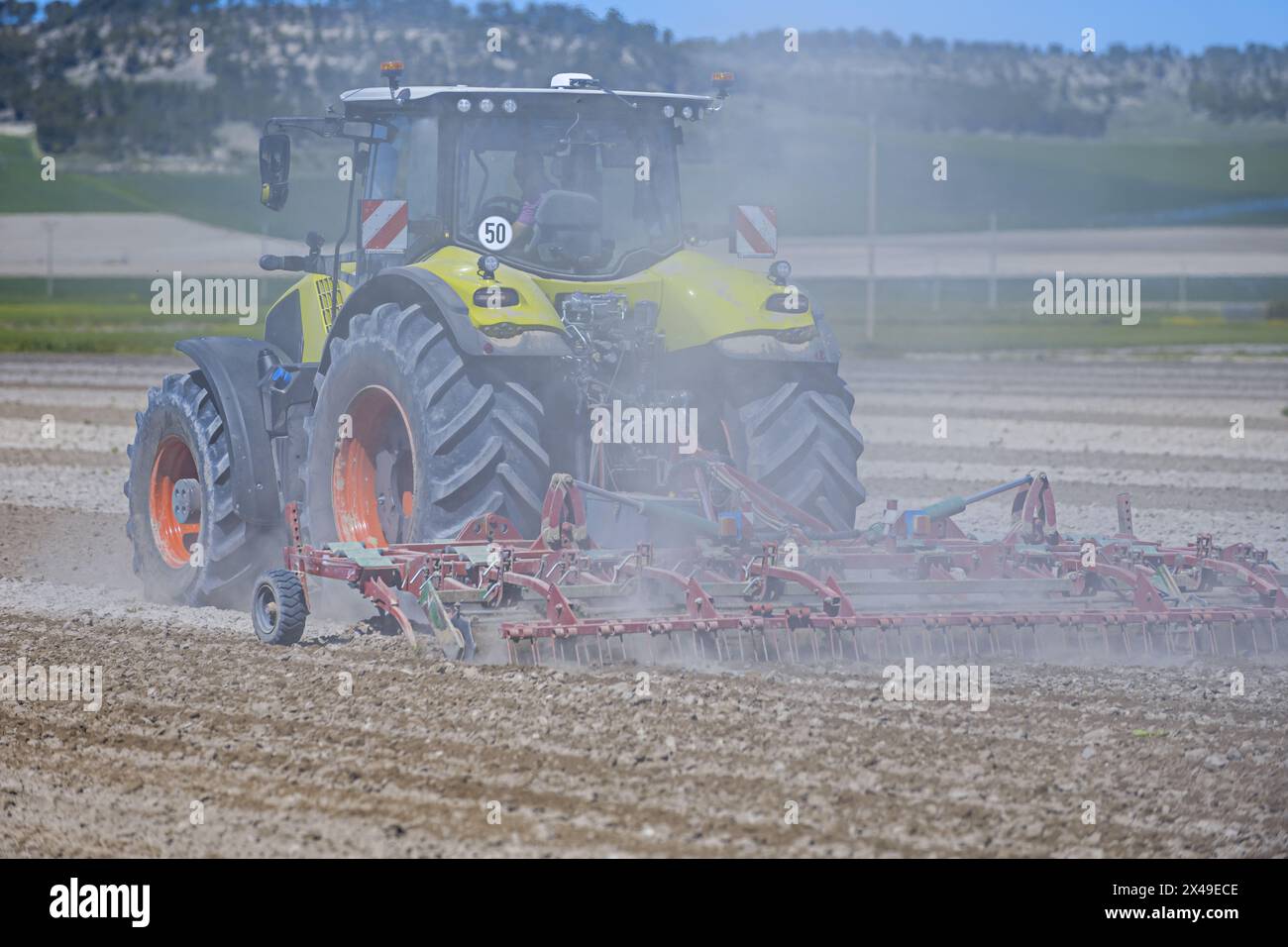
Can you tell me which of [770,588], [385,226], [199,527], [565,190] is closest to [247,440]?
[199,527]

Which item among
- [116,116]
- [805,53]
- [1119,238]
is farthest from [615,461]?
[805,53]

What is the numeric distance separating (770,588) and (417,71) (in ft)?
233

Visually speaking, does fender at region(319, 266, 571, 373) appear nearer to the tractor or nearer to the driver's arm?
the tractor

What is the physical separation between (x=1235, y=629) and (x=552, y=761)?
3613mm

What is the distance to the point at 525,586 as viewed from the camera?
7531 millimetres

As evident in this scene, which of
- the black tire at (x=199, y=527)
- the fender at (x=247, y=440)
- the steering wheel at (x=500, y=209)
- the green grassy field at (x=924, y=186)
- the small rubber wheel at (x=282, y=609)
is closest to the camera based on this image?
the small rubber wheel at (x=282, y=609)

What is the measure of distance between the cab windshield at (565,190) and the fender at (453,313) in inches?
16.4

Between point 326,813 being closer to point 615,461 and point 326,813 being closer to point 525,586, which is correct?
point 525,586

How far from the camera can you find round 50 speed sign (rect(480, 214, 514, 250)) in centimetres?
869

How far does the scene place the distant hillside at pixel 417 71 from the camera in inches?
4077
